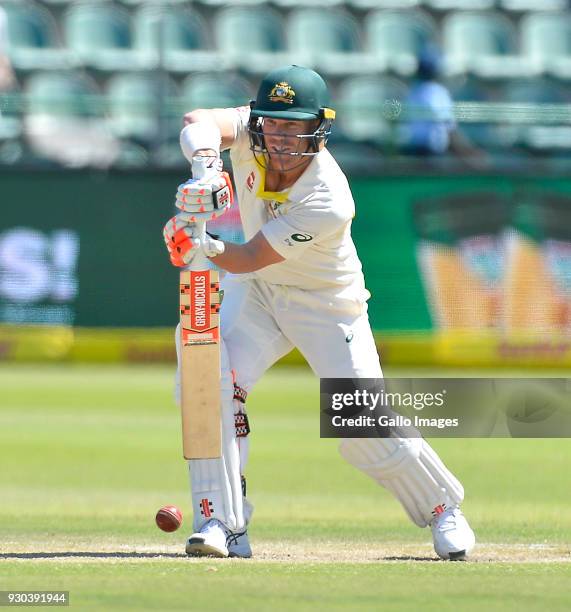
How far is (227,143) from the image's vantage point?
5.45 m

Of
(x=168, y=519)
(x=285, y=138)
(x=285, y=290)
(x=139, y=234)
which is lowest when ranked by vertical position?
(x=139, y=234)

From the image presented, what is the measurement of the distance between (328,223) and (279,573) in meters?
1.35

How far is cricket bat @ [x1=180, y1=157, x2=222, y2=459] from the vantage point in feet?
16.9

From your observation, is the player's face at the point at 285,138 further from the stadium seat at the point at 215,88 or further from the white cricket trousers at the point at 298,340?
the stadium seat at the point at 215,88

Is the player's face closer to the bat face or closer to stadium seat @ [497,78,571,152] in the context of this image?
the bat face

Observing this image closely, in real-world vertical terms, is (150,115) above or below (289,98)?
below

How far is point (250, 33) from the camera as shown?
56.2 ft

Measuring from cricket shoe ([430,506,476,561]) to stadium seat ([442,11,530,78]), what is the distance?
12.5 metres

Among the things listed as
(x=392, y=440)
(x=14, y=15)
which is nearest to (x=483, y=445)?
(x=392, y=440)

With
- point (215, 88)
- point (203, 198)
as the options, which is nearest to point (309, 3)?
point (215, 88)

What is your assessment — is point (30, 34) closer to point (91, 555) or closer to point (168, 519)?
point (168, 519)

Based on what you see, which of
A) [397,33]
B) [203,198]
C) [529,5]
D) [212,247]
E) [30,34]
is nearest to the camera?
[203,198]

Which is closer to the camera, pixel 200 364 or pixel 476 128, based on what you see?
pixel 200 364

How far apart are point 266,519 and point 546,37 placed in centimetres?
1285
